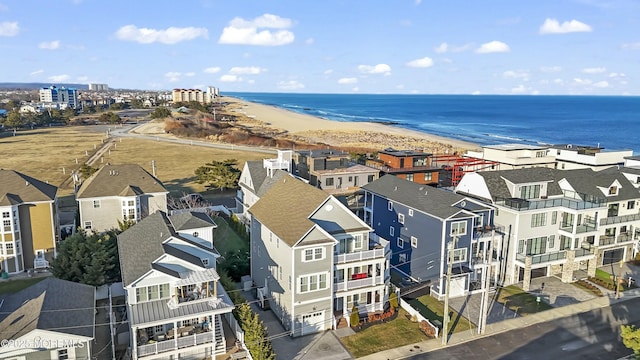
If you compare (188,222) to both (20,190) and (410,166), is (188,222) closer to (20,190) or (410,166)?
(20,190)

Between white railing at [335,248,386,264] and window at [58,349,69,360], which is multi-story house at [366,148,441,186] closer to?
white railing at [335,248,386,264]

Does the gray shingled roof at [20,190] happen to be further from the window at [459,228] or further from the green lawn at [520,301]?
the green lawn at [520,301]

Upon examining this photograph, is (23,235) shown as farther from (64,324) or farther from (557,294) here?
(557,294)

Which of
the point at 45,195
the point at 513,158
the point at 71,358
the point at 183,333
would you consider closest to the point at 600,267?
the point at 513,158

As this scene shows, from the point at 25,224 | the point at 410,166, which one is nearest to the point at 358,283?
the point at 25,224

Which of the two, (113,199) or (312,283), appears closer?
(312,283)
